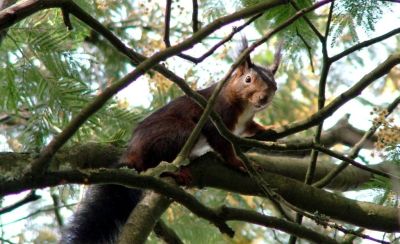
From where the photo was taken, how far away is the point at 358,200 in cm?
360

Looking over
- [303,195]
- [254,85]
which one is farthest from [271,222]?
[254,85]

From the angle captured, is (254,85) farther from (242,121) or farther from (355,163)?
(355,163)

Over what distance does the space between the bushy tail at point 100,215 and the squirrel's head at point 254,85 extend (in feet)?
3.79

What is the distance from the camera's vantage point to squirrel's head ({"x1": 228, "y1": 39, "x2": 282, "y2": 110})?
4.75 metres

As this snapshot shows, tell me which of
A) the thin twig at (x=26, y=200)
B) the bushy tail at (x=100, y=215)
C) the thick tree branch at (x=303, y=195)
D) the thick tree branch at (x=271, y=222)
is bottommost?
the thick tree branch at (x=271, y=222)

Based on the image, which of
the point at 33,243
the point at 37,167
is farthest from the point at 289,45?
the point at 33,243

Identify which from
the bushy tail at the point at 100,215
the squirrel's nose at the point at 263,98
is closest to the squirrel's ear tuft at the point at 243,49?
the squirrel's nose at the point at 263,98

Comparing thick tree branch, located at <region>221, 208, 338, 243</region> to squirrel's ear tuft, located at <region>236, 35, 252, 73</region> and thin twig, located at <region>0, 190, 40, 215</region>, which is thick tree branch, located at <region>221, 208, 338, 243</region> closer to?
thin twig, located at <region>0, 190, 40, 215</region>

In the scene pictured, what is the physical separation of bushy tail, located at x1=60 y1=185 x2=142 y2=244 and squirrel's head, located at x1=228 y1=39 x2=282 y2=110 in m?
1.16

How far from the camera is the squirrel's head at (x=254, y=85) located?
187 inches

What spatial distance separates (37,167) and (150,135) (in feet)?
7.13

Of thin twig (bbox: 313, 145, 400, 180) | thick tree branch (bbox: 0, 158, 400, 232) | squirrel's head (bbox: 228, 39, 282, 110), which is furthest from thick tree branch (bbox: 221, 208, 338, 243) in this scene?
squirrel's head (bbox: 228, 39, 282, 110)

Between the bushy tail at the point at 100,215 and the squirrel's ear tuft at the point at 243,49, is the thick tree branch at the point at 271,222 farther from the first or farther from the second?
the squirrel's ear tuft at the point at 243,49

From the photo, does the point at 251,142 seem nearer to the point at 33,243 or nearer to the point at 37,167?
the point at 37,167
